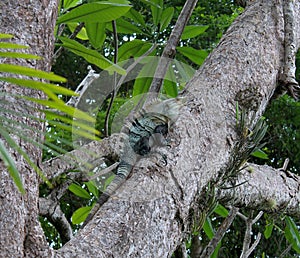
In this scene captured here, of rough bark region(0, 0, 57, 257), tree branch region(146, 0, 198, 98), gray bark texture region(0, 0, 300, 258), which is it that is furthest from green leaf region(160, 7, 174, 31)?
rough bark region(0, 0, 57, 257)

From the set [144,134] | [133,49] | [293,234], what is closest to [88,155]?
[144,134]

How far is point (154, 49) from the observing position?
141cm

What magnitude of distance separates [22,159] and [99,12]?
17.4 inches

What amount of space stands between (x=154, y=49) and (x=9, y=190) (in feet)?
2.74

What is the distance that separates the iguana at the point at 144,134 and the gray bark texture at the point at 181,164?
0.02 metres

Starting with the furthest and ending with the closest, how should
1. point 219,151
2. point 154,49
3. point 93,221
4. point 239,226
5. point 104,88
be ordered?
point 239,226
point 104,88
point 154,49
point 219,151
point 93,221

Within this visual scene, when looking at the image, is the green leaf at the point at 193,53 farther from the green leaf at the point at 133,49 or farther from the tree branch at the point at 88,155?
the tree branch at the point at 88,155

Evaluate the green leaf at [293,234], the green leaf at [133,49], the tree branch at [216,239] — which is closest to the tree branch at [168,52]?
the green leaf at [133,49]

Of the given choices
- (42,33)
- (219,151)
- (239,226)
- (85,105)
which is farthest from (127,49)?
(239,226)

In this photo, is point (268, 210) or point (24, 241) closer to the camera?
point (24, 241)

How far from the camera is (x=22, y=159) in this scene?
0.66 meters

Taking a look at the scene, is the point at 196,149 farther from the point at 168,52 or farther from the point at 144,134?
the point at 168,52

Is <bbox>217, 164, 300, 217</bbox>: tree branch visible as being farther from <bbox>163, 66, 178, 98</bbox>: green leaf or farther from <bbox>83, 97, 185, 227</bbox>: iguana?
<bbox>163, 66, 178, 98</bbox>: green leaf

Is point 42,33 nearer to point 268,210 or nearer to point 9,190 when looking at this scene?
point 9,190
